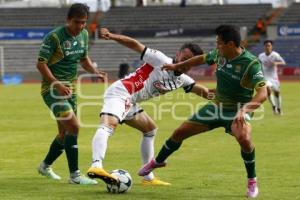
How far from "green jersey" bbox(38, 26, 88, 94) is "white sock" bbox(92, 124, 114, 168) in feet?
4.39

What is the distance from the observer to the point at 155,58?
10211mm

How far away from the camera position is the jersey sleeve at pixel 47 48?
1027cm

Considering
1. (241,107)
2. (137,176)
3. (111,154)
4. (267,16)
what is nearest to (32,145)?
(111,154)

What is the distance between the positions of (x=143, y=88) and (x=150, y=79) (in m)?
0.16

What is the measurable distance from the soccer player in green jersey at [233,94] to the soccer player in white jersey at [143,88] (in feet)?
1.40

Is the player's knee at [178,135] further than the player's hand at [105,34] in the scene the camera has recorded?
No

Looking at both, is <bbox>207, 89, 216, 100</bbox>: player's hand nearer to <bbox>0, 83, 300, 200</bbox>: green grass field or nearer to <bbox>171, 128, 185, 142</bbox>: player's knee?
<bbox>171, 128, 185, 142</bbox>: player's knee

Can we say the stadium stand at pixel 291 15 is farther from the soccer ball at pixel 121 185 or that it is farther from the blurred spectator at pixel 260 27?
the soccer ball at pixel 121 185

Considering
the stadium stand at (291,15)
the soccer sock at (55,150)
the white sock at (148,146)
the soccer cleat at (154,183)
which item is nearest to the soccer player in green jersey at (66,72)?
the soccer sock at (55,150)

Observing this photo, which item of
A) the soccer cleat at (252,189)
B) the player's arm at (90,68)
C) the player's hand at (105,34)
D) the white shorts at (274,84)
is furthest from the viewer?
the white shorts at (274,84)

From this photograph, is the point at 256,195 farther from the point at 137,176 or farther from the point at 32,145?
the point at 32,145

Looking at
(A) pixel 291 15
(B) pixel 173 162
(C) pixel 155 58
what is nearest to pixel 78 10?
(C) pixel 155 58

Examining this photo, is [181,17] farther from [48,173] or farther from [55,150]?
[48,173]

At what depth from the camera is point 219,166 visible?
12.2 meters
